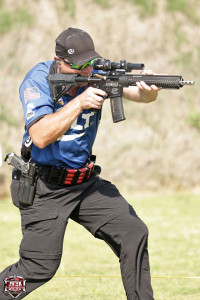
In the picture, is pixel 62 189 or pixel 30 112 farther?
pixel 62 189

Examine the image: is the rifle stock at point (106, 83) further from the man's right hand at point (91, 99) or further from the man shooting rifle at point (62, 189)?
the man's right hand at point (91, 99)

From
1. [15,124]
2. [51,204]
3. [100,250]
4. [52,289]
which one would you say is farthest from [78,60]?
[15,124]

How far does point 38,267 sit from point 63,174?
781 mm

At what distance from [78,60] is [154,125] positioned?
7.61 metres

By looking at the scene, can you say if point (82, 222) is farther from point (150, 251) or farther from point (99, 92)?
point (150, 251)

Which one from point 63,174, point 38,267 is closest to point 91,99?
point 63,174

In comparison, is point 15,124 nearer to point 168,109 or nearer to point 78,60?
point 168,109

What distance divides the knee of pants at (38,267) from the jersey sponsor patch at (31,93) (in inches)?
50.3

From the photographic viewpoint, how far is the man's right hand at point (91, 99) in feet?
15.9

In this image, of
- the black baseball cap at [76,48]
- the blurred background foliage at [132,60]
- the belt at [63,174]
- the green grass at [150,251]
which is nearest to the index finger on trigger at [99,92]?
the black baseball cap at [76,48]

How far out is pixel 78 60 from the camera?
514 cm

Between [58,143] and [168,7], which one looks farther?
[168,7]

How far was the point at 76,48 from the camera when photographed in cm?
513

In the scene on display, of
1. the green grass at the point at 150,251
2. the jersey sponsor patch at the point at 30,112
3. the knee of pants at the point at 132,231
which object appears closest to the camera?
the jersey sponsor patch at the point at 30,112
